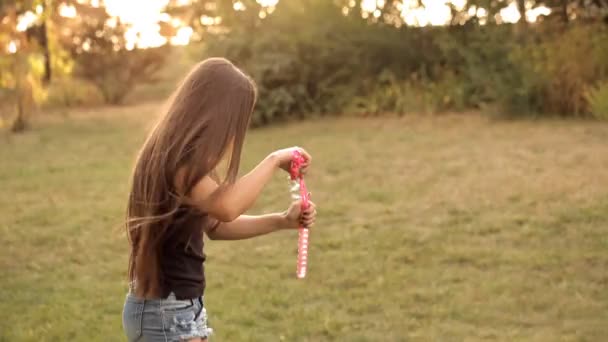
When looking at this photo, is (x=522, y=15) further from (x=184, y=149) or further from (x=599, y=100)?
(x=184, y=149)

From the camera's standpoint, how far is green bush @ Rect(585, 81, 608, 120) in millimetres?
11078

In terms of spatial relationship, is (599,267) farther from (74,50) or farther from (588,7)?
(74,50)

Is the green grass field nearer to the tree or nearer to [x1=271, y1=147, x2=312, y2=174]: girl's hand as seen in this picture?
[x1=271, y1=147, x2=312, y2=174]: girl's hand

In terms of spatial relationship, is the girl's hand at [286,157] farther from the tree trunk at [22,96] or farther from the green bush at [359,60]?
the tree trunk at [22,96]

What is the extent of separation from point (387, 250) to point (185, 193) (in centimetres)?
421

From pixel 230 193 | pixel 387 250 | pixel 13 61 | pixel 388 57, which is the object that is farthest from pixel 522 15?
pixel 230 193

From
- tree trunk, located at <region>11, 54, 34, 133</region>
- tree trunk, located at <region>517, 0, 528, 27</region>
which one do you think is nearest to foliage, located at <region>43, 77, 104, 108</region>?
tree trunk, located at <region>11, 54, 34, 133</region>

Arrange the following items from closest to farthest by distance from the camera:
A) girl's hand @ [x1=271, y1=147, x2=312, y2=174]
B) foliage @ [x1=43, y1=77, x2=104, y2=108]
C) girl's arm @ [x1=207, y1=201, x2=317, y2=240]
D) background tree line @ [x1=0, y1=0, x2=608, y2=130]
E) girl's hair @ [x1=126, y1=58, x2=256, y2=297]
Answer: girl's hair @ [x1=126, y1=58, x2=256, y2=297], girl's hand @ [x1=271, y1=147, x2=312, y2=174], girl's arm @ [x1=207, y1=201, x2=317, y2=240], background tree line @ [x1=0, y1=0, x2=608, y2=130], foliage @ [x1=43, y1=77, x2=104, y2=108]

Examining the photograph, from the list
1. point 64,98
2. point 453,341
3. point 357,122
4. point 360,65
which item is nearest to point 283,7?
point 360,65

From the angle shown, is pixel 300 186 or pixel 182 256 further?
pixel 300 186

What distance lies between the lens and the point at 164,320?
2658 mm

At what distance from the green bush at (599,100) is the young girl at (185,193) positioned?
365 inches

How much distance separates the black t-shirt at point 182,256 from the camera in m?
2.64

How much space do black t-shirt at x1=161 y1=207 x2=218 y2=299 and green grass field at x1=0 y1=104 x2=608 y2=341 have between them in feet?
2.37
